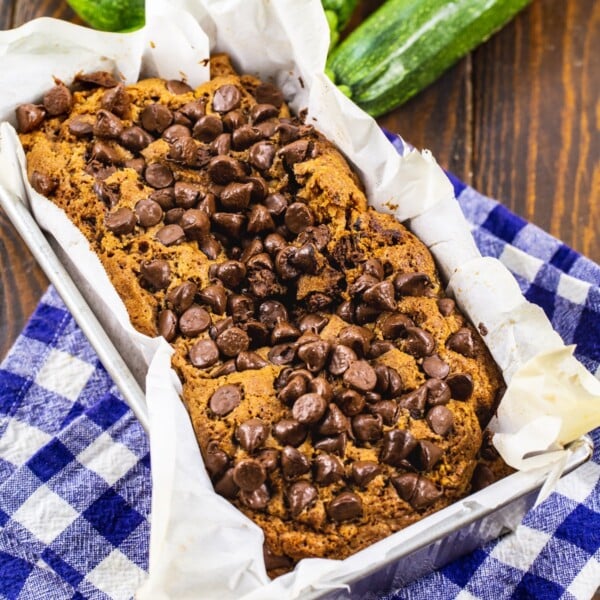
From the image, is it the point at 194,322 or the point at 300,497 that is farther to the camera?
the point at 194,322

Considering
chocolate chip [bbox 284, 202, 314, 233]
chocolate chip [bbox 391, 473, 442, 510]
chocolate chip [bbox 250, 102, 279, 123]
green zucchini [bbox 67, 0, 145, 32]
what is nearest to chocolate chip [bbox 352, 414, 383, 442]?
chocolate chip [bbox 391, 473, 442, 510]

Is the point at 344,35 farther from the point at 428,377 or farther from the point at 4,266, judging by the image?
the point at 428,377

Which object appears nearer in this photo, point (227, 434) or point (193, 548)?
point (193, 548)

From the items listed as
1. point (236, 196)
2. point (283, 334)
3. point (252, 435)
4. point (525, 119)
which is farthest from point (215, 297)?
point (525, 119)

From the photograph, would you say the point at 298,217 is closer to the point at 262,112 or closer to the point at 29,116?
the point at 262,112

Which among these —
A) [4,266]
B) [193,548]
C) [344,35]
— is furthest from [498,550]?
[344,35]

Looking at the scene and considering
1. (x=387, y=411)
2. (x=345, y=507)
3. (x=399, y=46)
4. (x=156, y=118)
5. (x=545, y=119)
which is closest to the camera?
(x=345, y=507)

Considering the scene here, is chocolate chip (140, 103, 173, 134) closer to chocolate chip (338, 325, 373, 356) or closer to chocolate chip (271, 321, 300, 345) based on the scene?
chocolate chip (271, 321, 300, 345)
